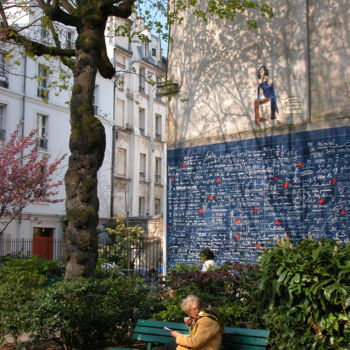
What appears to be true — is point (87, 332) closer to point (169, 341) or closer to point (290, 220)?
point (169, 341)

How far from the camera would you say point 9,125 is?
96.8 ft

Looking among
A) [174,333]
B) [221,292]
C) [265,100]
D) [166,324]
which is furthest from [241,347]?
[265,100]

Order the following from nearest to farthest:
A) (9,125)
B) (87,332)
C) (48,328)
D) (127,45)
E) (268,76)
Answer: (48,328) < (87,332) < (268,76) < (9,125) < (127,45)

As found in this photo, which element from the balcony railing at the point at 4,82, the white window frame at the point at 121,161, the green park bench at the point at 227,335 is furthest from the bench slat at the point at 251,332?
the white window frame at the point at 121,161

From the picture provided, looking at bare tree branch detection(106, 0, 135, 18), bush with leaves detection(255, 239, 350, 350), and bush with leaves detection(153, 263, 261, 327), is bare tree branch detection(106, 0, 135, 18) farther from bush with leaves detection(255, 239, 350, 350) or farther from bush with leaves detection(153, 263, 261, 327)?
bush with leaves detection(255, 239, 350, 350)

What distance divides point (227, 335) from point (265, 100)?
6.62m

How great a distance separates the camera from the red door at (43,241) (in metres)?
29.8

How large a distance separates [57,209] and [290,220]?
24499 millimetres

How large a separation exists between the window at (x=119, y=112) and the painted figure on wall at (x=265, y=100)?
91.9 feet

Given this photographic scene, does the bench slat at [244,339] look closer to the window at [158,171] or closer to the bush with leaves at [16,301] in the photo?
the bush with leaves at [16,301]

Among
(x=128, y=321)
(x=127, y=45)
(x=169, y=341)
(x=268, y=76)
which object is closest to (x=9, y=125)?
(x=127, y=45)

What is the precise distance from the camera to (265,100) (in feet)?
37.0

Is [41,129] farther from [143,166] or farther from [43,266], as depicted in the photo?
[43,266]

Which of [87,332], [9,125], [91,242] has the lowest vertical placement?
[87,332]
